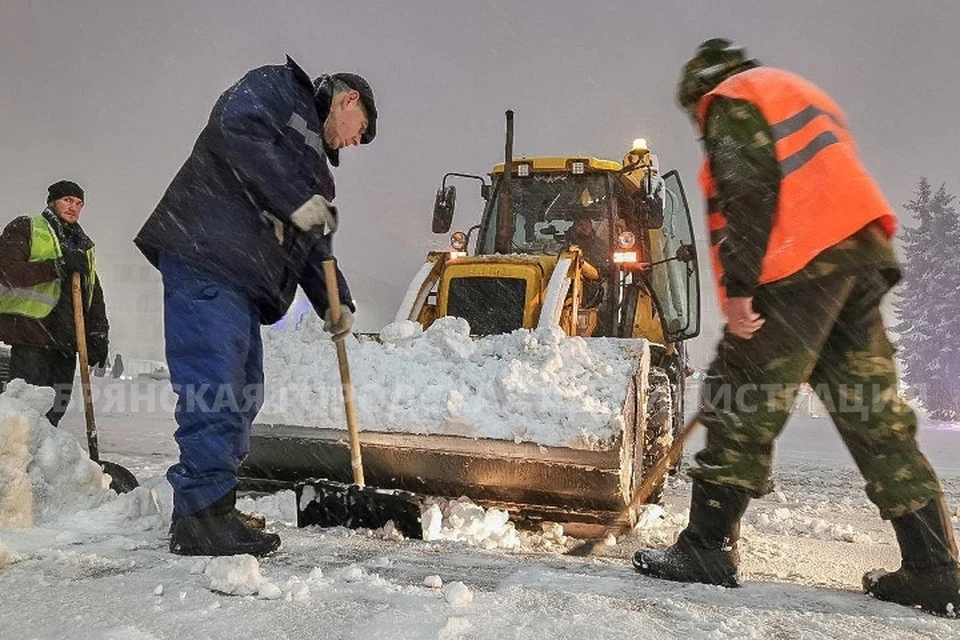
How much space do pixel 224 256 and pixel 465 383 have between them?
4.99 feet

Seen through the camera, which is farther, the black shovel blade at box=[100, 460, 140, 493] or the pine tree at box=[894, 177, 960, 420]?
the pine tree at box=[894, 177, 960, 420]

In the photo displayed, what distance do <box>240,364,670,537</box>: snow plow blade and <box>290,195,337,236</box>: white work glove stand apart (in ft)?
4.04

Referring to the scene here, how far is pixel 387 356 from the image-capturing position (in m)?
3.85

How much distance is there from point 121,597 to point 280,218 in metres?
1.28

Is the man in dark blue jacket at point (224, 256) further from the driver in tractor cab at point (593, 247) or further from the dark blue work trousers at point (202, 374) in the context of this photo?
the driver in tractor cab at point (593, 247)

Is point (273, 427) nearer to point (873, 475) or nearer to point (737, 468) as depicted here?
point (737, 468)

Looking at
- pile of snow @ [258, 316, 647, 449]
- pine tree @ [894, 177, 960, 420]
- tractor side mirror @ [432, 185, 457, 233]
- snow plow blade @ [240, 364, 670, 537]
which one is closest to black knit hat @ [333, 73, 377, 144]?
pile of snow @ [258, 316, 647, 449]

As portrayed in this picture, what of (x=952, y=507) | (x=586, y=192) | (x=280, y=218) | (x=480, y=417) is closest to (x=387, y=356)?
(x=480, y=417)

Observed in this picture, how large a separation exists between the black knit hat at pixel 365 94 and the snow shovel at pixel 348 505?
58 cm

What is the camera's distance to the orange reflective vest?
6.96 feet

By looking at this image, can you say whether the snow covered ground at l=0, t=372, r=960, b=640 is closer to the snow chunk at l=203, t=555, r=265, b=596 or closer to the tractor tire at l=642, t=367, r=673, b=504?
the snow chunk at l=203, t=555, r=265, b=596

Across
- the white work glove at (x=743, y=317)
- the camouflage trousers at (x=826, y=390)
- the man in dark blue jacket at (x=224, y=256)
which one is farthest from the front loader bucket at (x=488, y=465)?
the white work glove at (x=743, y=317)

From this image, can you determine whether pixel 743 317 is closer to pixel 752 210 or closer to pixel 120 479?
pixel 752 210

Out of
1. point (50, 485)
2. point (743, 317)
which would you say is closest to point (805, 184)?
point (743, 317)
